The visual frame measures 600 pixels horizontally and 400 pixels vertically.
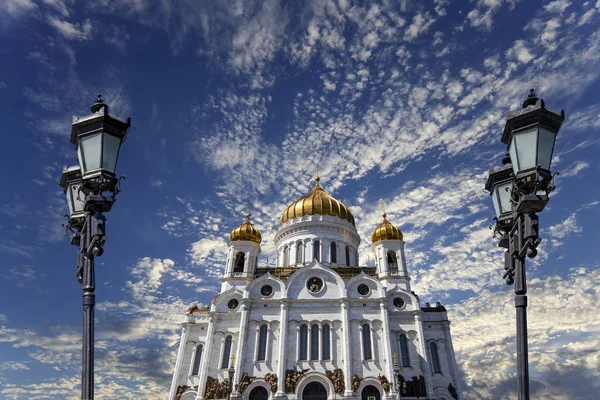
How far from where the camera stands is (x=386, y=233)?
34188mm

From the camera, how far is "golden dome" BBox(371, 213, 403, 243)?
112 feet

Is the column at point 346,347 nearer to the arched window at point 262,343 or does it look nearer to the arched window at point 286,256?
the arched window at point 262,343

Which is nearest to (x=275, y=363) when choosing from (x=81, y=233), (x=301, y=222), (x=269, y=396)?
(x=269, y=396)

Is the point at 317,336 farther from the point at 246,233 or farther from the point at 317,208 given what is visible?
the point at 317,208

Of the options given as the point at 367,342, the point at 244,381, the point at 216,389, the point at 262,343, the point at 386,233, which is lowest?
the point at 216,389

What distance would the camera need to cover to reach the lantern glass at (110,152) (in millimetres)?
5844

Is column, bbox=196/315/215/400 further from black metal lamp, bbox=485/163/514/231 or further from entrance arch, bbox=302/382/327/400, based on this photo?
black metal lamp, bbox=485/163/514/231

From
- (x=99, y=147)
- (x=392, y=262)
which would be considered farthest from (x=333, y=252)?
(x=99, y=147)

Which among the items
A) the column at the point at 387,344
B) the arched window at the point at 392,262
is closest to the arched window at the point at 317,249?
the arched window at the point at 392,262

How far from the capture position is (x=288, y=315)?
29.6 m

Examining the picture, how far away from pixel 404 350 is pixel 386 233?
929 cm

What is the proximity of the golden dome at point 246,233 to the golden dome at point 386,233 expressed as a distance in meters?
9.78

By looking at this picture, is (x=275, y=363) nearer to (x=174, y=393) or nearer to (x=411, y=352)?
(x=174, y=393)

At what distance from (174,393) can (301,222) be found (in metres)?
16.5
